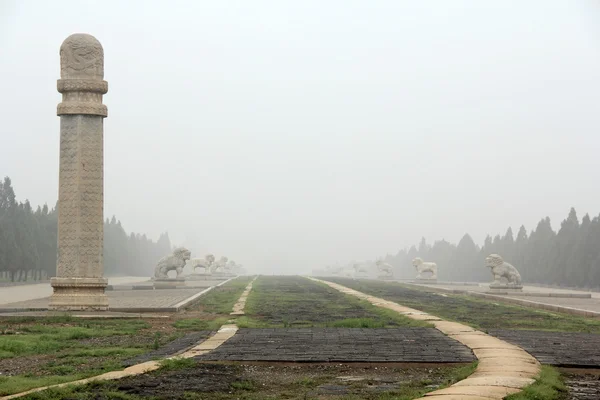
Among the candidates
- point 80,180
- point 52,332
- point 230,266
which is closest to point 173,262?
point 80,180

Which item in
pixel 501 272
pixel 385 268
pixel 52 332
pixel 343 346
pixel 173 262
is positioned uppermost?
pixel 173 262

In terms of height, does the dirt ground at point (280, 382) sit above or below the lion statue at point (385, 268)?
below

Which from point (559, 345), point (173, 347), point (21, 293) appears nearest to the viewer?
point (173, 347)

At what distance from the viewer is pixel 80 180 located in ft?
59.1

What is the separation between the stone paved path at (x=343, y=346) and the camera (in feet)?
30.0

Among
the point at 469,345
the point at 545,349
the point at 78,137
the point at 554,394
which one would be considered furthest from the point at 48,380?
the point at 78,137

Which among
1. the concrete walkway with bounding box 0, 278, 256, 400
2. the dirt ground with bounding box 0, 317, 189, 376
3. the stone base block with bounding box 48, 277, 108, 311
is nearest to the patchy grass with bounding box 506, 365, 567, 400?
the concrete walkway with bounding box 0, 278, 256, 400

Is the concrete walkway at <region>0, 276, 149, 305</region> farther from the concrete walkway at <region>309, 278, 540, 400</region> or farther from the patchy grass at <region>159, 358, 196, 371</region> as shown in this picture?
the concrete walkway at <region>309, 278, 540, 400</region>

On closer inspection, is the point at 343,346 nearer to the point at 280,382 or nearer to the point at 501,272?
the point at 280,382

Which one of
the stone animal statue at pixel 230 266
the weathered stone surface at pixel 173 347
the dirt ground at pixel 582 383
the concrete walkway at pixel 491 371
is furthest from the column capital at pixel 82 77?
the stone animal statue at pixel 230 266

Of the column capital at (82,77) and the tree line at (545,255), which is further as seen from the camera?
the tree line at (545,255)

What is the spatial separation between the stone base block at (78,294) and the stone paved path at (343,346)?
5.99 metres

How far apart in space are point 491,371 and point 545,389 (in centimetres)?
111

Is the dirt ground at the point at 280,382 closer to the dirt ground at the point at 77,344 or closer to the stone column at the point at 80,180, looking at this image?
the dirt ground at the point at 77,344
